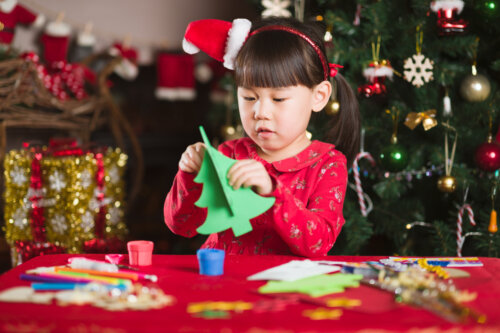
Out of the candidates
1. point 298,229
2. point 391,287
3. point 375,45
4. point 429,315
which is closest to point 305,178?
point 298,229

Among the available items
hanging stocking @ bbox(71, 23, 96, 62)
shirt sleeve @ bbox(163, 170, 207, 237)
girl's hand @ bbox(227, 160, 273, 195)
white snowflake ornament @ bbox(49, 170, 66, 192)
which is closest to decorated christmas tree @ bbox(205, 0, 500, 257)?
shirt sleeve @ bbox(163, 170, 207, 237)

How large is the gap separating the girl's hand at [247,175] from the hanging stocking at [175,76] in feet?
8.08

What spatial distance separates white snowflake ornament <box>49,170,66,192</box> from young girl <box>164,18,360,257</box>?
3.28ft

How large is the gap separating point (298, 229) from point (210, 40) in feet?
1.73

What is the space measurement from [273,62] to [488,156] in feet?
2.83

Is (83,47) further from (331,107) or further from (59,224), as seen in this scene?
(331,107)

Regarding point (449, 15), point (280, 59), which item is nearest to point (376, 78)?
point (449, 15)

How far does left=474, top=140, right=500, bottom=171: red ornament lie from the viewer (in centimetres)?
171

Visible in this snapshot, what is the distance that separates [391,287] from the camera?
32.4 inches

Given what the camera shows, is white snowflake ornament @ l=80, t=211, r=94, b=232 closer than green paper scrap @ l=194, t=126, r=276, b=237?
No

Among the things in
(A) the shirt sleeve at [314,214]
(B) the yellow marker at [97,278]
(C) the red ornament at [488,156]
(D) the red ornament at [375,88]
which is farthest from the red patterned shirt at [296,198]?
(C) the red ornament at [488,156]

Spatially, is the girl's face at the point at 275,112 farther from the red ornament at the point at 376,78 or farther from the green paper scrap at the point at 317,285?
the red ornament at the point at 376,78

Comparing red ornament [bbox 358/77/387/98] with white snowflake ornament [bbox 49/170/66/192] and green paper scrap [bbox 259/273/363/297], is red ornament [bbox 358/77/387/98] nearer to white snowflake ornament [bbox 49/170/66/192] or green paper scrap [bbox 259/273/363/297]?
green paper scrap [bbox 259/273/363/297]

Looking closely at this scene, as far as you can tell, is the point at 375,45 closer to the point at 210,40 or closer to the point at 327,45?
the point at 327,45
